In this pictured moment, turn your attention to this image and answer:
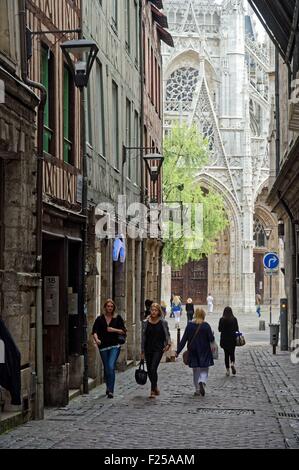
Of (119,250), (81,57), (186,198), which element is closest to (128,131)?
(119,250)

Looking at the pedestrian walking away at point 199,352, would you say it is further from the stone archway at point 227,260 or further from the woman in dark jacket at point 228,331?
the stone archway at point 227,260

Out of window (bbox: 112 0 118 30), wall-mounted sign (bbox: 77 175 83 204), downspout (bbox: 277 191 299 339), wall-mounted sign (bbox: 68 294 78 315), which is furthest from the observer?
downspout (bbox: 277 191 299 339)

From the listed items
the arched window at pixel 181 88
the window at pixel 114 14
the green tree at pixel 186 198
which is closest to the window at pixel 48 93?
the window at pixel 114 14

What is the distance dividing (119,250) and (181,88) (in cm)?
5025

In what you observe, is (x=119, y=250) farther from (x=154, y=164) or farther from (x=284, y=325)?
(x=284, y=325)

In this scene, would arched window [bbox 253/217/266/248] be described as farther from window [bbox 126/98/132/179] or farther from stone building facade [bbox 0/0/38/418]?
stone building facade [bbox 0/0/38/418]

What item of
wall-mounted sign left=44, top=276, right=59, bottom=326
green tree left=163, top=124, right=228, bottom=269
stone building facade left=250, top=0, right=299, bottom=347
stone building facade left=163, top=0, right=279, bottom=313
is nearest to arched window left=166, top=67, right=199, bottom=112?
stone building facade left=163, top=0, right=279, bottom=313

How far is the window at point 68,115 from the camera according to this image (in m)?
15.1

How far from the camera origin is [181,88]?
225 ft

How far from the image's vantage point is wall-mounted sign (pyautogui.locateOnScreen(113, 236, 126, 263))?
63.2ft

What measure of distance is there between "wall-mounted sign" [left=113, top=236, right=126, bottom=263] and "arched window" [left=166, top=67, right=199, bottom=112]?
4761 cm

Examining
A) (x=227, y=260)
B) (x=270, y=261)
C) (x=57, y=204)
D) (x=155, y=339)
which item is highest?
(x=227, y=260)

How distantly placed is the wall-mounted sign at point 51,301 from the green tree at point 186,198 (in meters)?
32.5

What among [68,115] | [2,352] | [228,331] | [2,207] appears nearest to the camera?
[2,352]
